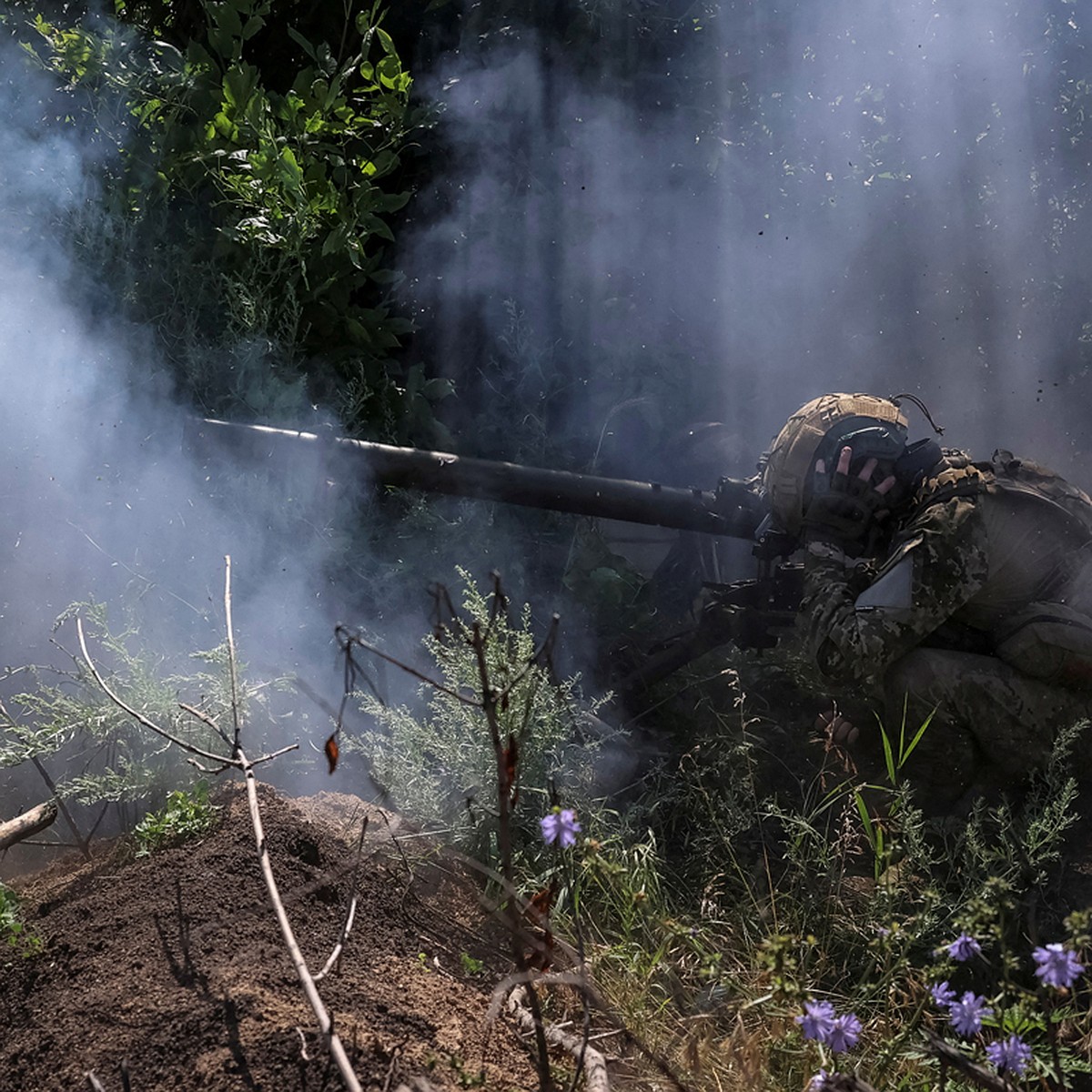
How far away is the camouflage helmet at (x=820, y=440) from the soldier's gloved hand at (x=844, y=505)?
4cm

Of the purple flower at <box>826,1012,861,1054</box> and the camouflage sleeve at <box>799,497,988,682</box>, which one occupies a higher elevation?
the camouflage sleeve at <box>799,497,988,682</box>

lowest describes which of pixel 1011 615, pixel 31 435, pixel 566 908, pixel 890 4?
pixel 566 908

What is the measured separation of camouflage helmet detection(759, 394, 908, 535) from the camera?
4.02 meters

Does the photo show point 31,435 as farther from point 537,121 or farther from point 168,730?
point 537,121

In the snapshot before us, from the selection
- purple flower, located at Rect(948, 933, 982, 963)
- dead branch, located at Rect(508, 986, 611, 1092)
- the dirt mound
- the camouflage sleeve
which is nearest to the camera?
purple flower, located at Rect(948, 933, 982, 963)

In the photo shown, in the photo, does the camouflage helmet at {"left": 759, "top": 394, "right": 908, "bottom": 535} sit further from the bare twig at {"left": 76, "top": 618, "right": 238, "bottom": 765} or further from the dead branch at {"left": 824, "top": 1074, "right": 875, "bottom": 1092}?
the dead branch at {"left": 824, "top": 1074, "right": 875, "bottom": 1092}

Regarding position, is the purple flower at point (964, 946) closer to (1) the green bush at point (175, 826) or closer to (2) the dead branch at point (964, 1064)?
(2) the dead branch at point (964, 1064)

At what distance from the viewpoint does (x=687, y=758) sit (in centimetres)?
410

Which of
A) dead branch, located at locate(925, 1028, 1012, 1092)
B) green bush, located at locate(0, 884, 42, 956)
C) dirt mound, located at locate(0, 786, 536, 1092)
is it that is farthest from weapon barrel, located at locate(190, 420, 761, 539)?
dead branch, located at locate(925, 1028, 1012, 1092)

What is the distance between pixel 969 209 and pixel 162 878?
6.46 meters

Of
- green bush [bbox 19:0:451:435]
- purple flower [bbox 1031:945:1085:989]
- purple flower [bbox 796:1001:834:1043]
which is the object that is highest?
green bush [bbox 19:0:451:435]

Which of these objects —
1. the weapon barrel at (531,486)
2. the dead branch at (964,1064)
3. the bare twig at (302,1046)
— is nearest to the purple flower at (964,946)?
the dead branch at (964,1064)

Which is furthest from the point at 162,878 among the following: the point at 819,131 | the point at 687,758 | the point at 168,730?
the point at 819,131

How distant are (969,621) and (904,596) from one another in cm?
45
